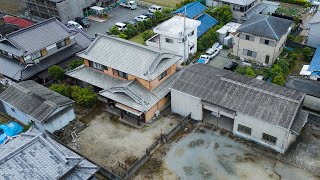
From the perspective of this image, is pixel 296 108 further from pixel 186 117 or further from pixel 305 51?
pixel 305 51

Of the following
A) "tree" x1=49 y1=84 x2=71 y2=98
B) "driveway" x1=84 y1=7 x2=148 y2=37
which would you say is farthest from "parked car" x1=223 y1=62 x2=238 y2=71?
"driveway" x1=84 y1=7 x2=148 y2=37

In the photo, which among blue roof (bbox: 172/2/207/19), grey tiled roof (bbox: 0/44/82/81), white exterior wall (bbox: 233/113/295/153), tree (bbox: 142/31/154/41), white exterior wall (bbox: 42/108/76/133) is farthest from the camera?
blue roof (bbox: 172/2/207/19)

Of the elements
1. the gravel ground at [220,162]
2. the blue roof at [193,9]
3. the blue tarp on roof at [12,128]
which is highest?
the blue roof at [193,9]

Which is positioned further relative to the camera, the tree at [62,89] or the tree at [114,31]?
the tree at [114,31]

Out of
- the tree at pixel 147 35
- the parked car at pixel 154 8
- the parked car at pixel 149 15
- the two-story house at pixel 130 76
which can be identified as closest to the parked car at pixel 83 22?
the parked car at pixel 149 15

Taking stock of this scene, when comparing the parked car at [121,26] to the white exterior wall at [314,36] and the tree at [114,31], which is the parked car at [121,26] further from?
the white exterior wall at [314,36]

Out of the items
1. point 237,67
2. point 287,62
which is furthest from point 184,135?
point 287,62

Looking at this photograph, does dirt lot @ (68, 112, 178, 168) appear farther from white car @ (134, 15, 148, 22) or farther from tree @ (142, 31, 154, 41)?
white car @ (134, 15, 148, 22)

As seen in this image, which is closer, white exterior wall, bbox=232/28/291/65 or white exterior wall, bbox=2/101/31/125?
white exterior wall, bbox=2/101/31/125
